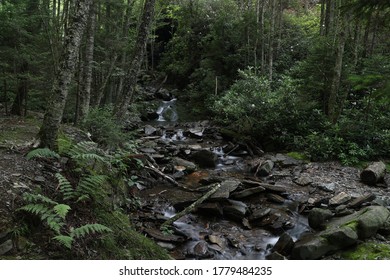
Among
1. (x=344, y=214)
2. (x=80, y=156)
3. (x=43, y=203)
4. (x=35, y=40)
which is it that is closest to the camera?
(x=43, y=203)

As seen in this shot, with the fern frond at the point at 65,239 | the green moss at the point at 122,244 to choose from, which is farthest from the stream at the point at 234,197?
the fern frond at the point at 65,239

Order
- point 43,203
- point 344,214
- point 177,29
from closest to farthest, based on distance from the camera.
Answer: point 43,203 → point 344,214 → point 177,29

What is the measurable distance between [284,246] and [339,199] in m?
2.92

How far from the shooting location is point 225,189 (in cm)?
888

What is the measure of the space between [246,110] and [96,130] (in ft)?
27.3

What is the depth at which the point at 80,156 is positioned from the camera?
17.4 feet

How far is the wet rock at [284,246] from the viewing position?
6.34 meters

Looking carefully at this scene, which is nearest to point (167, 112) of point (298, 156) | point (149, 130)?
point (149, 130)

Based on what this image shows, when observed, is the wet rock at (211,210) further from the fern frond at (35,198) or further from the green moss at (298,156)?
the green moss at (298,156)

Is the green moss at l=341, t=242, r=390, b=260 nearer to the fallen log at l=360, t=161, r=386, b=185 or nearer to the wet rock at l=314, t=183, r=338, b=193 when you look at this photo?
the wet rock at l=314, t=183, r=338, b=193

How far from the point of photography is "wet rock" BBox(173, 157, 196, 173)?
11512mm

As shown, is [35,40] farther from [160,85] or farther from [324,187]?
[160,85]
